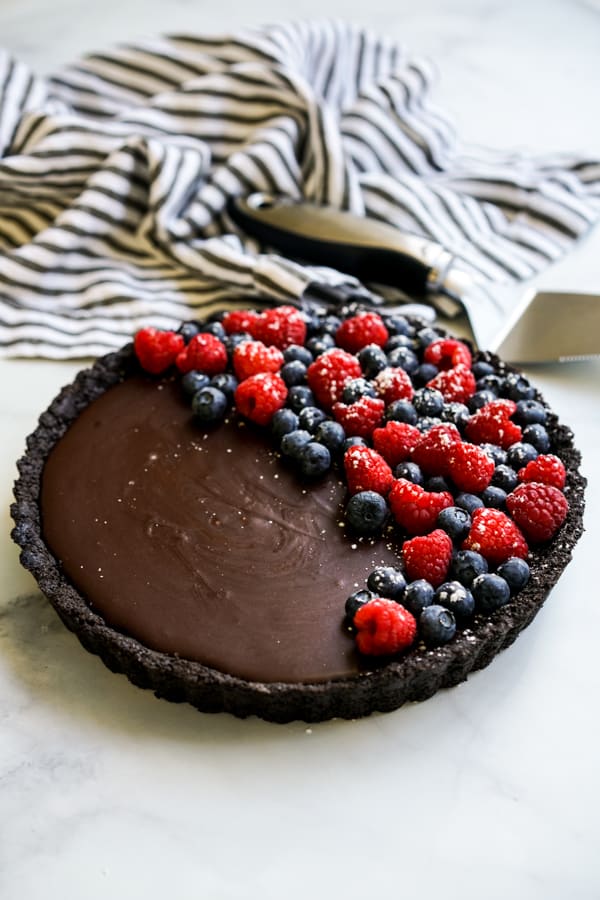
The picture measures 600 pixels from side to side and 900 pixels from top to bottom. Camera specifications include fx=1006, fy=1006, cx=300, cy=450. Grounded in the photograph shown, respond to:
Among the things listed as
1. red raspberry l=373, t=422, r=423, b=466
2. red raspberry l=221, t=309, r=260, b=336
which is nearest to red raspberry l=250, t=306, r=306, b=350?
red raspberry l=221, t=309, r=260, b=336

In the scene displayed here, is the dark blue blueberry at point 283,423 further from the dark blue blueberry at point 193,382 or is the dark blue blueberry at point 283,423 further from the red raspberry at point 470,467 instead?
the red raspberry at point 470,467

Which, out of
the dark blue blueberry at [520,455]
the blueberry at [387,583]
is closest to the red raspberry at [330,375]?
the dark blue blueberry at [520,455]

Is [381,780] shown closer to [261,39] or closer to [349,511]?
[349,511]

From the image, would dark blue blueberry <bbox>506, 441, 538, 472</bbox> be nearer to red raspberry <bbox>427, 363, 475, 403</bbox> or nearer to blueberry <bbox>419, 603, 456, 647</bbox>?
red raspberry <bbox>427, 363, 475, 403</bbox>

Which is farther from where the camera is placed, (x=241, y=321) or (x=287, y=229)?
(x=287, y=229)

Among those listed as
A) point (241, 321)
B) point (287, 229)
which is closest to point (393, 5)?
point (287, 229)

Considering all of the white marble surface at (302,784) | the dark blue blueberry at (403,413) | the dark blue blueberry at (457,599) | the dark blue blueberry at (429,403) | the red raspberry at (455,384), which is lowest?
the white marble surface at (302,784)
